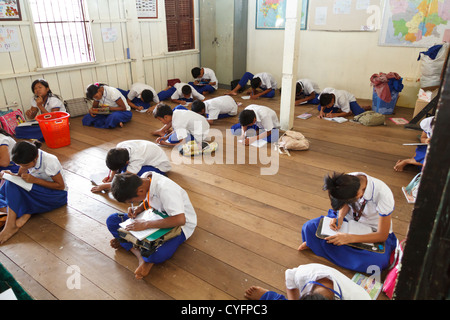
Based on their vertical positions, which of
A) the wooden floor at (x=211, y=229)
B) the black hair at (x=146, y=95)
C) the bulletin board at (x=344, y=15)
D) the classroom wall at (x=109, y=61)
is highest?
the bulletin board at (x=344, y=15)

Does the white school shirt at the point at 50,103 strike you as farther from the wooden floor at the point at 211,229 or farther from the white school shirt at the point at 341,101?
the white school shirt at the point at 341,101

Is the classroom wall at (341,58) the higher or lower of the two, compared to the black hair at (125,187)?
higher

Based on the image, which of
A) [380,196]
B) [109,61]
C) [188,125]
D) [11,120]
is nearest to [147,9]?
[109,61]

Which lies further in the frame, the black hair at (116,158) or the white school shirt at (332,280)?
the black hair at (116,158)

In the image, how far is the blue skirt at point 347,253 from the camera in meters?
1.96

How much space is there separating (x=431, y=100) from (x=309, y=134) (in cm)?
179

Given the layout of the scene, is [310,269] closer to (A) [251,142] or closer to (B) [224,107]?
(A) [251,142]

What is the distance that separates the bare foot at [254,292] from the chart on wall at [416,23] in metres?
5.03

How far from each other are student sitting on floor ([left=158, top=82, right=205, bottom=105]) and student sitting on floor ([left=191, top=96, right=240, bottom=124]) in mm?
999

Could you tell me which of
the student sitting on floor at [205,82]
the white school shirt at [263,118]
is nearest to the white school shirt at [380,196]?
the white school shirt at [263,118]

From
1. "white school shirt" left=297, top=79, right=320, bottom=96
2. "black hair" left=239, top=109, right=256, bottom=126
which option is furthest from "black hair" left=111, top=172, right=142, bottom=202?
"white school shirt" left=297, top=79, right=320, bottom=96

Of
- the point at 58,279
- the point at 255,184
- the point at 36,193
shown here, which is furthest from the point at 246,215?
the point at 36,193

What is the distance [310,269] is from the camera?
153 cm

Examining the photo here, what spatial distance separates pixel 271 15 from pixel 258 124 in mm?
3347
